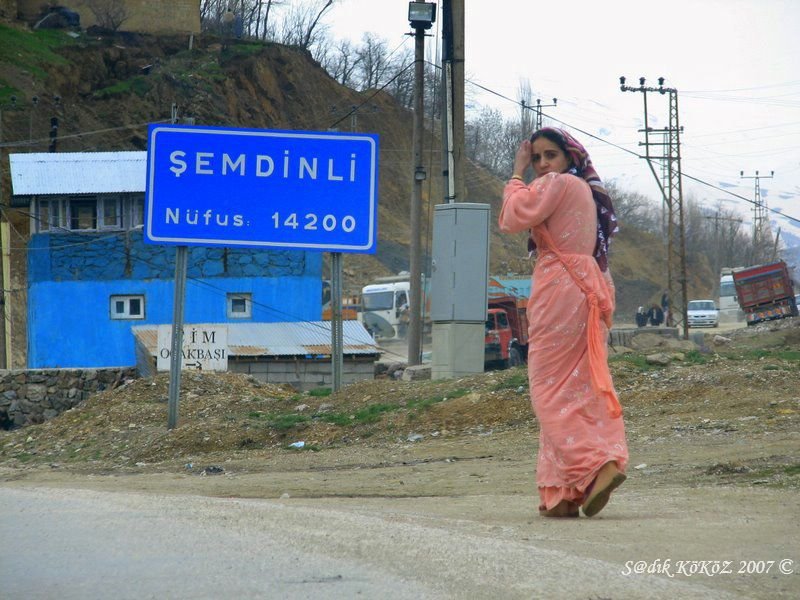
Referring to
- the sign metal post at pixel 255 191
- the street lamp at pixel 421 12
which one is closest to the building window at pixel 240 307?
the street lamp at pixel 421 12

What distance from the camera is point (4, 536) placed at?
217 inches

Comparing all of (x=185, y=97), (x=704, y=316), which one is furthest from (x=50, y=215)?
(x=704, y=316)

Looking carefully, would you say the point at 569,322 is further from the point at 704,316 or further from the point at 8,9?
the point at 8,9

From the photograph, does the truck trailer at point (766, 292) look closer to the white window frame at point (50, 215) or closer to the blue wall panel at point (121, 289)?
the blue wall panel at point (121, 289)

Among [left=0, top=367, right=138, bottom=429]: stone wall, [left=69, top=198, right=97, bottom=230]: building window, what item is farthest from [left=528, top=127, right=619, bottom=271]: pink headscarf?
[left=69, top=198, right=97, bottom=230]: building window

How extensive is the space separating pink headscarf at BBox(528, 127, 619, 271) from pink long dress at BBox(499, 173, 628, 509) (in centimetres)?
9

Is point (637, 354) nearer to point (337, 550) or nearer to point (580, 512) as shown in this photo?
point (580, 512)

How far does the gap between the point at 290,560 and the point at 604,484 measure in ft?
5.75

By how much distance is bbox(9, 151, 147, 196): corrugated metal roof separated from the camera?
34188 mm

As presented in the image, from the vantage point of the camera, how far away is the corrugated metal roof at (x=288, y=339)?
93.0 feet

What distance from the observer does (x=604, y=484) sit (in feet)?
17.7

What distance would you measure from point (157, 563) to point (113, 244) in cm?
3158

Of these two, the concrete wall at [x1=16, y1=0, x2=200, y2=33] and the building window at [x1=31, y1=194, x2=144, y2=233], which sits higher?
the concrete wall at [x1=16, y1=0, x2=200, y2=33]

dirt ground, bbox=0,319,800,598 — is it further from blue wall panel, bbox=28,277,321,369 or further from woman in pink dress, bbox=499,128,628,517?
blue wall panel, bbox=28,277,321,369
